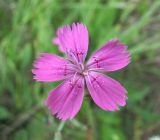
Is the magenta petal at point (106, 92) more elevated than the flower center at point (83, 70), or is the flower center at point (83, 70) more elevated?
the flower center at point (83, 70)

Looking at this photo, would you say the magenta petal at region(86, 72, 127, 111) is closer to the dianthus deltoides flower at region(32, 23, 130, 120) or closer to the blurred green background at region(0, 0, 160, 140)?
the dianthus deltoides flower at region(32, 23, 130, 120)

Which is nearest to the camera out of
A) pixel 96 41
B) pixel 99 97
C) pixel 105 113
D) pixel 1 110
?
pixel 99 97

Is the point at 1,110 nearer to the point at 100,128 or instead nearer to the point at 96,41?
the point at 100,128

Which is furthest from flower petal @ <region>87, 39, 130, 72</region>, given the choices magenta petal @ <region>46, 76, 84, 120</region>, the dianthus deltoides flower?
magenta petal @ <region>46, 76, 84, 120</region>

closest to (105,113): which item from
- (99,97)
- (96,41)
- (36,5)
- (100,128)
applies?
(100,128)

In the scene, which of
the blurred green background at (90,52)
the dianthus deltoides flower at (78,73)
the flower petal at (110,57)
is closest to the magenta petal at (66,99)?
the dianthus deltoides flower at (78,73)

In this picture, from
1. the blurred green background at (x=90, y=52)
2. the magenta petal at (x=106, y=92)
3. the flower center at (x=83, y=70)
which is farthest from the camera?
the blurred green background at (x=90, y=52)

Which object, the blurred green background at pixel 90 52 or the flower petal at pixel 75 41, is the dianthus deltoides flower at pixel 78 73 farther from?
the blurred green background at pixel 90 52

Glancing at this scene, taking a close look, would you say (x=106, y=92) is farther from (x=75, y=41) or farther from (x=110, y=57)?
(x=75, y=41)
